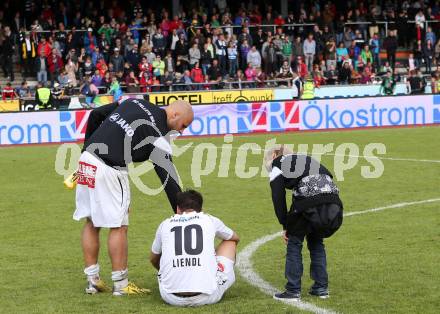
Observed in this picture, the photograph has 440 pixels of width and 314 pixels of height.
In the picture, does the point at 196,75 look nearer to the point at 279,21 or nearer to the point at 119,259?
the point at 279,21

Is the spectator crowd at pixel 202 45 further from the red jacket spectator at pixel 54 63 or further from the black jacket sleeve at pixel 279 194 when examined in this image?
the black jacket sleeve at pixel 279 194

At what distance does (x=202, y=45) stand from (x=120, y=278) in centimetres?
2917

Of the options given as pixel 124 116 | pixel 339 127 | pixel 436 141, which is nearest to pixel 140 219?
pixel 124 116

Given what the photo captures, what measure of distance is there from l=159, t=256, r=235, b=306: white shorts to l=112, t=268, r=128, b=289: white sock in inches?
21.1

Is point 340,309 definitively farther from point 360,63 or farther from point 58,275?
point 360,63

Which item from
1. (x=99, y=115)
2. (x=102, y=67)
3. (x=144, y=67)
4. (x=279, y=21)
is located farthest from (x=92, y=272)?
(x=279, y=21)

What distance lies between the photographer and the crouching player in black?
8.39 meters

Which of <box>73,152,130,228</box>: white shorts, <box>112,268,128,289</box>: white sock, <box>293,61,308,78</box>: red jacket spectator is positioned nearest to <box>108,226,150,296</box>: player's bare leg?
<box>112,268,128,289</box>: white sock

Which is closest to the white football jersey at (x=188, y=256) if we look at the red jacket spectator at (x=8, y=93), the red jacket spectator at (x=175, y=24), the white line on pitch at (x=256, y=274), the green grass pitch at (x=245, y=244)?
the green grass pitch at (x=245, y=244)

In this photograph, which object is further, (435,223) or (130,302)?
(435,223)

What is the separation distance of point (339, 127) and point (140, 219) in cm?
1645

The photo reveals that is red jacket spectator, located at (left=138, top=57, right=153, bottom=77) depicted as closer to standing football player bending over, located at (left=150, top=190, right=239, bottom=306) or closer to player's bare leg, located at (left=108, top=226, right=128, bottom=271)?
player's bare leg, located at (left=108, top=226, right=128, bottom=271)

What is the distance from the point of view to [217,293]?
27.6 ft

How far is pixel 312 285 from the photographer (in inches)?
355
